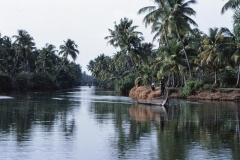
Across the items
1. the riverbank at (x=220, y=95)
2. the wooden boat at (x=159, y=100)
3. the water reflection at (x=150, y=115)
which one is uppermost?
the riverbank at (x=220, y=95)

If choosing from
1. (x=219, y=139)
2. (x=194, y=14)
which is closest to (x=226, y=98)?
(x=194, y=14)

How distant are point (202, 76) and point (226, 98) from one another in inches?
714

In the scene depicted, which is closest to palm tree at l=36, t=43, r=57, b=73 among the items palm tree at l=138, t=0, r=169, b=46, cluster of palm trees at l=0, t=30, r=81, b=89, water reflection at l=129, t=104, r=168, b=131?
cluster of palm trees at l=0, t=30, r=81, b=89

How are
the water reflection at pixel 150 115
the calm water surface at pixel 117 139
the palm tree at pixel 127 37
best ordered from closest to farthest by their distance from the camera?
1. the calm water surface at pixel 117 139
2. the water reflection at pixel 150 115
3. the palm tree at pixel 127 37

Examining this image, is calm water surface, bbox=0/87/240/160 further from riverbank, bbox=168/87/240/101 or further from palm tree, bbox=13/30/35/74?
palm tree, bbox=13/30/35/74

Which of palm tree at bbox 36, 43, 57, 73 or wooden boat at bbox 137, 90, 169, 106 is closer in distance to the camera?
wooden boat at bbox 137, 90, 169, 106

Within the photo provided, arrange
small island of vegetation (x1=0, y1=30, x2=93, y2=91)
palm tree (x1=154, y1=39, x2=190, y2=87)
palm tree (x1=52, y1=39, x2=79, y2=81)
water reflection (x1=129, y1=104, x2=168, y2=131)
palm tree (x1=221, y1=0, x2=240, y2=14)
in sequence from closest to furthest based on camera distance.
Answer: water reflection (x1=129, y1=104, x2=168, y2=131), palm tree (x1=221, y1=0, x2=240, y2=14), palm tree (x1=154, y1=39, x2=190, y2=87), small island of vegetation (x1=0, y1=30, x2=93, y2=91), palm tree (x1=52, y1=39, x2=79, y2=81)

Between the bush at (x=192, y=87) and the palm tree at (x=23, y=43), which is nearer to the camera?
the bush at (x=192, y=87)

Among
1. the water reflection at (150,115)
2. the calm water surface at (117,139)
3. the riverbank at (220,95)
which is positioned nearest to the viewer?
the calm water surface at (117,139)

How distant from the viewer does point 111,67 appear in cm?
9981

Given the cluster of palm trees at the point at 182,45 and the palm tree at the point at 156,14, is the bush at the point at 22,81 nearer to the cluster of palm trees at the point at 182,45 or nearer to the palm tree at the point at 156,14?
the cluster of palm trees at the point at 182,45

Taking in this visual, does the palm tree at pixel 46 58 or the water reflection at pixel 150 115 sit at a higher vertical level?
the palm tree at pixel 46 58

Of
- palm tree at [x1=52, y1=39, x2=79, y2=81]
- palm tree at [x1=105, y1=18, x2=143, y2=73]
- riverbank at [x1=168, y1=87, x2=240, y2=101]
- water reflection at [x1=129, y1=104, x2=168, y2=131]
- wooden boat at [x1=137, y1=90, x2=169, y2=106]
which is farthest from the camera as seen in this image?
palm tree at [x1=52, y1=39, x2=79, y2=81]

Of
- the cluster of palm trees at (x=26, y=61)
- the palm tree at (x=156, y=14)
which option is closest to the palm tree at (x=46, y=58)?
the cluster of palm trees at (x=26, y=61)
